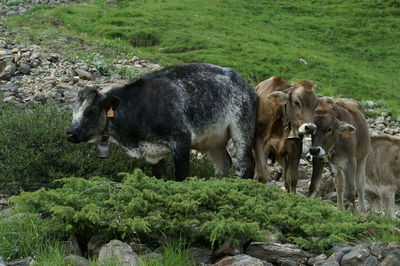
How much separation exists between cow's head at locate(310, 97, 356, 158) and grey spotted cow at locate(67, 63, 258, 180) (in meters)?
1.13

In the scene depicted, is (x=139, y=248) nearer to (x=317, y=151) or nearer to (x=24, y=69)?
(x=317, y=151)

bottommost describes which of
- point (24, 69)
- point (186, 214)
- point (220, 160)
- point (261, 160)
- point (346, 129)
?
point (24, 69)

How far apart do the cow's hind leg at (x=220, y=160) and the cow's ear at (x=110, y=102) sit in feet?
6.96

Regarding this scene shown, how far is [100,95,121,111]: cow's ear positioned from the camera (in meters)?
10.6

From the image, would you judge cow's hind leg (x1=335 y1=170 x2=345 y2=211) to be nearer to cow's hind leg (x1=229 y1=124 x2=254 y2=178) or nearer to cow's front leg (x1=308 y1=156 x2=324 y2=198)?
cow's front leg (x1=308 y1=156 x2=324 y2=198)

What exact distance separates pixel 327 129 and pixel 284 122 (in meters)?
0.83

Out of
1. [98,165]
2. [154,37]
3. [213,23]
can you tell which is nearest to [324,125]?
[98,165]

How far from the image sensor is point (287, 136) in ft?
37.3

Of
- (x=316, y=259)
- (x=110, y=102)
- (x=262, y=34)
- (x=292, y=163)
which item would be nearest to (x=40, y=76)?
(x=110, y=102)

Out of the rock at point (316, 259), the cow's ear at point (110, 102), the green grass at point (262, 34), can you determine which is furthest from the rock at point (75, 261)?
the green grass at point (262, 34)

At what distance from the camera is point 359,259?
6910 mm

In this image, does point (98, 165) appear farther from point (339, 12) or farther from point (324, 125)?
point (339, 12)

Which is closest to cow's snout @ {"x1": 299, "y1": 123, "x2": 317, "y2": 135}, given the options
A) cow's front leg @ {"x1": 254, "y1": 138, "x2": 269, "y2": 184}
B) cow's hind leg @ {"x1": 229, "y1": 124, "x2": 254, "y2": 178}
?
cow's hind leg @ {"x1": 229, "y1": 124, "x2": 254, "y2": 178}

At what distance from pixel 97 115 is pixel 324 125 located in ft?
12.5
